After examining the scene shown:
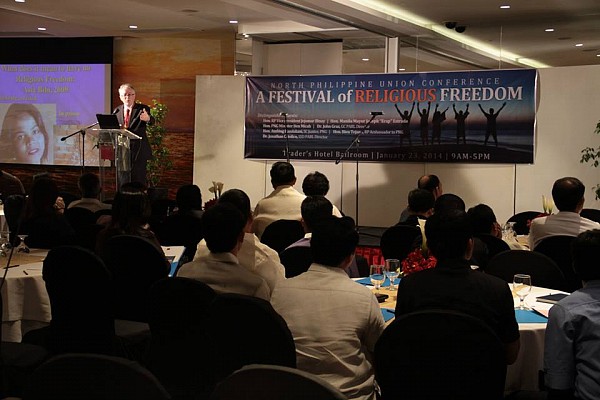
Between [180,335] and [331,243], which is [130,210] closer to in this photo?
[180,335]

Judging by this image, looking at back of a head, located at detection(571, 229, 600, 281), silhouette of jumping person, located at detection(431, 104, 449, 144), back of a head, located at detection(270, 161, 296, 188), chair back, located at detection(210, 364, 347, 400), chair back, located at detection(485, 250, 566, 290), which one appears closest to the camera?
chair back, located at detection(210, 364, 347, 400)

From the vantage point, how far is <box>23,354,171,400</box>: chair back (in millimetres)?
1914

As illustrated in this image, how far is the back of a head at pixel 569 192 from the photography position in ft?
17.9

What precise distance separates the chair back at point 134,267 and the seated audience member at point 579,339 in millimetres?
2289

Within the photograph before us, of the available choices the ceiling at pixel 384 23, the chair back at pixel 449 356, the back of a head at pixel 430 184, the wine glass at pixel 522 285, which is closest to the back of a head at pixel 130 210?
Result: the wine glass at pixel 522 285

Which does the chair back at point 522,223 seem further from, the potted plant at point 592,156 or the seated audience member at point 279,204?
the seated audience member at point 279,204

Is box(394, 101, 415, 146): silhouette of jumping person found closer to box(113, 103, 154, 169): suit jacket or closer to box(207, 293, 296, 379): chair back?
box(113, 103, 154, 169): suit jacket

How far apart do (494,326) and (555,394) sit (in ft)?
1.19

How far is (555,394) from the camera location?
9.86 ft

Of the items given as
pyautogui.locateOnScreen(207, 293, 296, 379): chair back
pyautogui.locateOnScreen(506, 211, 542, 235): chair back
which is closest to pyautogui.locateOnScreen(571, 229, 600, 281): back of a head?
pyautogui.locateOnScreen(207, 293, 296, 379): chair back

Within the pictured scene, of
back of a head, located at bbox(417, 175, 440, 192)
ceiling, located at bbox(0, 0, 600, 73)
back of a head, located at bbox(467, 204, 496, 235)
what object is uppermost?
ceiling, located at bbox(0, 0, 600, 73)

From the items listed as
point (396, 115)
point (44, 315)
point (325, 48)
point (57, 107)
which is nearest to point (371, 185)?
point (396, 115)

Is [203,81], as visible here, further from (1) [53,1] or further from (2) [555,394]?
(2) [555,394]

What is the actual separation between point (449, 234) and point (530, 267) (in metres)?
1.77
